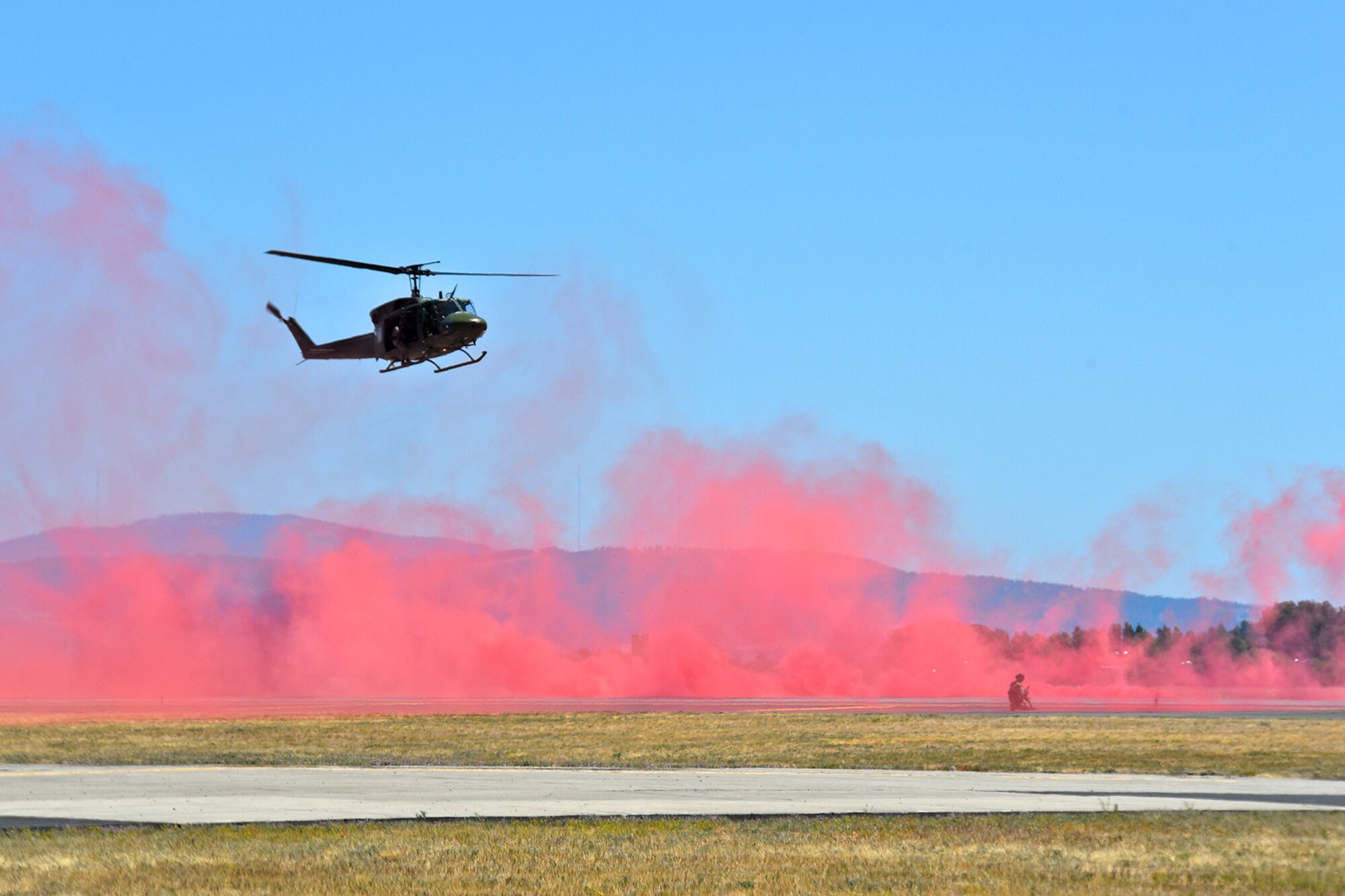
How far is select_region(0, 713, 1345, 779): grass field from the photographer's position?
1715 inches

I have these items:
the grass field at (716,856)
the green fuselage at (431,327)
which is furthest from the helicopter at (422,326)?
the grass field at (716,856)

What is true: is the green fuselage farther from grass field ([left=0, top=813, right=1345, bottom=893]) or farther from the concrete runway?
grass field ([left=0, top=813, right=1345, bottom=893])

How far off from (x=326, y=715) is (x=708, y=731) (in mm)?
23517

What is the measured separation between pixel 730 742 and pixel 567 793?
2103cm

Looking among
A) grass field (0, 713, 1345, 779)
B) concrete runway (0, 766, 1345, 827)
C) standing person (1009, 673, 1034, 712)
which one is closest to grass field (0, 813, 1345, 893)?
concrete runway (0, 766, 1345, 827)

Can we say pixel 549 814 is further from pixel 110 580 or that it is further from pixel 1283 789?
pixel 110 580

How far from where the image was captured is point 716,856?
77.3 feet

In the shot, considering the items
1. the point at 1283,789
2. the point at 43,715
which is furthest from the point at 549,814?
the point at 43,715

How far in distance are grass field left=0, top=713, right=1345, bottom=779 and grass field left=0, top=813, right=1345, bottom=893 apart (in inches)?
578

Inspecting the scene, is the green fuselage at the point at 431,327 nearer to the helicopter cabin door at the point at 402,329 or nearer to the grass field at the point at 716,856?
the helicopter cabin door at the point at 402,329

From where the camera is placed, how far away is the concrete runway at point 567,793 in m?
29.2

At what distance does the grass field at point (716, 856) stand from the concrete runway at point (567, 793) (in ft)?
5.85

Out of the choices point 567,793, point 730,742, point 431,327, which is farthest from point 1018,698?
point 567,793

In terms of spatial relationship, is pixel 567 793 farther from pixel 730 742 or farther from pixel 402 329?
pixel 402 329
